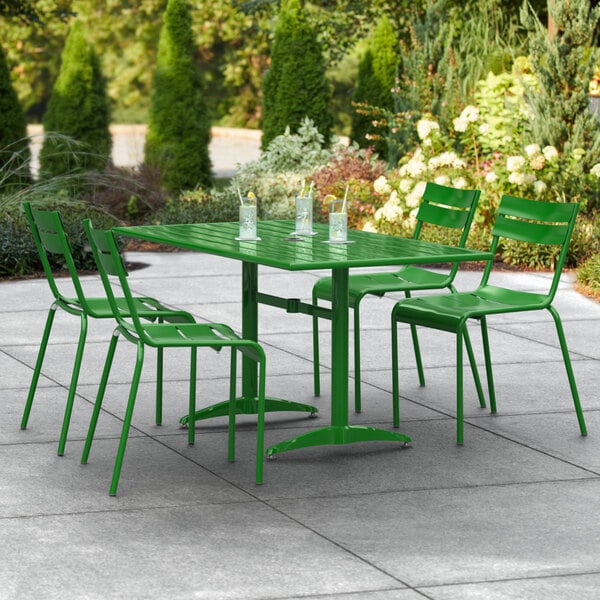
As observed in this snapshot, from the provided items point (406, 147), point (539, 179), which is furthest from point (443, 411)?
point (406, 147)

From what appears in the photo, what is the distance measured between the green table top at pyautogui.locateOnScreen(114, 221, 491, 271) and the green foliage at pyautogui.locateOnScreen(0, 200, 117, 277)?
4.62m

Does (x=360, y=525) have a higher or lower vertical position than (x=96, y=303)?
lower

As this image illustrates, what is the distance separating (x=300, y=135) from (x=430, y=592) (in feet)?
42.4

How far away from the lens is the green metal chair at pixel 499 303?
611 centimetres

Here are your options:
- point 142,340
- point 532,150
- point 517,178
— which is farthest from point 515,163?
point 142,340

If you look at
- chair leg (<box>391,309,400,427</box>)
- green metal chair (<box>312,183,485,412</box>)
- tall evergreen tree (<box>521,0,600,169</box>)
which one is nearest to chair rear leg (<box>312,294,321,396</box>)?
green metal chair (<box>312,183,485,412</box>)

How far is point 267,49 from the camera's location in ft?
113

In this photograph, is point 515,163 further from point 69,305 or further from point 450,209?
point 69,305

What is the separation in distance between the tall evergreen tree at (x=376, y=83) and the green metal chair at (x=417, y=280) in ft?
31.7

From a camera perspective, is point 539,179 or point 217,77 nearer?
point 539,179

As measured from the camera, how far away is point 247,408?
6430 millimetres

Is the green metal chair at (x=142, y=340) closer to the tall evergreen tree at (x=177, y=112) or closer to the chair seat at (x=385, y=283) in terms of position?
the chair seat at (x=385, y=283)

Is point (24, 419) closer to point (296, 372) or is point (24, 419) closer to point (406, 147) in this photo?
point (296, 372)

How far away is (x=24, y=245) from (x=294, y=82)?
627 cm
